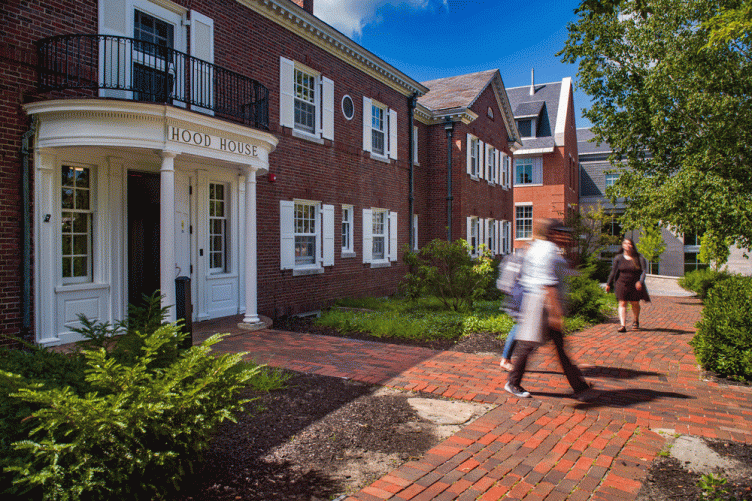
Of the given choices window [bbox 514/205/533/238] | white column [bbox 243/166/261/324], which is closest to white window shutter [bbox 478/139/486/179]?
window [bbox 514/205/533/238]

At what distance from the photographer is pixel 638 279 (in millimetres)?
9820

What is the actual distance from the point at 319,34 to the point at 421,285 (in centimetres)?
677

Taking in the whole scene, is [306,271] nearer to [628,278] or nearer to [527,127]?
[628,278]

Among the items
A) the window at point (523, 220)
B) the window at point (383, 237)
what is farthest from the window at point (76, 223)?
the window at point (523, 220)

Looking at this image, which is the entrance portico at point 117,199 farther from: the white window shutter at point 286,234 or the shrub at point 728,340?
the shrub at point 728,340

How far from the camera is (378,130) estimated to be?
1630 centimetres

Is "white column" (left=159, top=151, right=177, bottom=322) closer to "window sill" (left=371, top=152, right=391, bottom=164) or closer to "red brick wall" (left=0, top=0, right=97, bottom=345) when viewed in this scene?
"red brick wall" (left=0, top=0, right=97, bottom=345)

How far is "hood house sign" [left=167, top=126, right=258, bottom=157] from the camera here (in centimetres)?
791

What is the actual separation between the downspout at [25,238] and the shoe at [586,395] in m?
7.29

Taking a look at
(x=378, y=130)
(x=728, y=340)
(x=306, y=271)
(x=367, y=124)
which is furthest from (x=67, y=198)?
(x=378, y=130)

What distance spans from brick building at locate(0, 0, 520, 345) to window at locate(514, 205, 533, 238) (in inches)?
747

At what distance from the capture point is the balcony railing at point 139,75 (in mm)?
7406

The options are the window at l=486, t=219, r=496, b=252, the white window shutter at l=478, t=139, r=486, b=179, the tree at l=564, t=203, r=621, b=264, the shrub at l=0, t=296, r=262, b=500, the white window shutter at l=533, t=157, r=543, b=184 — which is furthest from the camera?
the white window shutter at l=533, t=157, r=543, b=184

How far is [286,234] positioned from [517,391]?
24.8 feet
